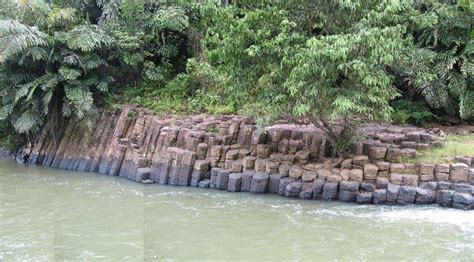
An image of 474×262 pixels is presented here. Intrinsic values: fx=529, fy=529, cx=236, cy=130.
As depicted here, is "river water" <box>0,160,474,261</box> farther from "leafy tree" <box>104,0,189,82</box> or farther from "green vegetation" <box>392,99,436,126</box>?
"leafy tree" <box>104,0,189,82</box>

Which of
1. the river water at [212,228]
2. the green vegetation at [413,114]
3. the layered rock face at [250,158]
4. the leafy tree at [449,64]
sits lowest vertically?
the river water at [212,228]

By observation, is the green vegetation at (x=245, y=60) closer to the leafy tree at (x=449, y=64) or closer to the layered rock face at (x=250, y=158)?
the leafy tree at (x=449, y=64)

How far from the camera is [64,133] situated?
15.4 meters

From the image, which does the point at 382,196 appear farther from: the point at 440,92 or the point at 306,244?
the point at 440,92

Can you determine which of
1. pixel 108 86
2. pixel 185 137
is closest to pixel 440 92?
pixel 185 137

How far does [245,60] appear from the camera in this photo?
35.7 feet

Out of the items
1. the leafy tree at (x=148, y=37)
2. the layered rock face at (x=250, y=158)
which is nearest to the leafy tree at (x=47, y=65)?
the leafy tree at (x=148, y=37)

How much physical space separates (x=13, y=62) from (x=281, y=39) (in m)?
8.99

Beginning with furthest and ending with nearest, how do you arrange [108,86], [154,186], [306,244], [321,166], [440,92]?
1. [108,86]
2. [440,92]
3. [154,186]
4. [321,166]
5. [306,244]

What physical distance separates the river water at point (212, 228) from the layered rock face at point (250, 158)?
Answer: 1.05 ft

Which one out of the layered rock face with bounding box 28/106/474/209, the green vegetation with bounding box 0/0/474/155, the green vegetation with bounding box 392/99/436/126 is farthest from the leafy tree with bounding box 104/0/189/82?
the green vegetation with bounding box 392/99/436/126

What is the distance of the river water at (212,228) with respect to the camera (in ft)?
25.7

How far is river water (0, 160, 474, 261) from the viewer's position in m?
7.83

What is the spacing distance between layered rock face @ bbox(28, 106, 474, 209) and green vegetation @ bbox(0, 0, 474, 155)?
1.84 ft
